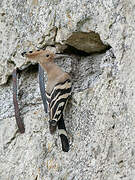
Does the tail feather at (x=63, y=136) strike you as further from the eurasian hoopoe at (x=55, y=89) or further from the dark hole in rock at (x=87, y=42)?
the dark hole in rock at (x=87, y=42)

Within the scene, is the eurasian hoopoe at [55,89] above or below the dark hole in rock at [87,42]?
below

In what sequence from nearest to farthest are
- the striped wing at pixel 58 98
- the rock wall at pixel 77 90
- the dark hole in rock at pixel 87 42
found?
the rock wall at pixel 77 90 → the striped wing at pixel 58 98 → the dark hole in rock at pixel 87 42

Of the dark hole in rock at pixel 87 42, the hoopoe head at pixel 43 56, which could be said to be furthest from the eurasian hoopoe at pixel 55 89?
the dark hole in rock at pixel 87 42

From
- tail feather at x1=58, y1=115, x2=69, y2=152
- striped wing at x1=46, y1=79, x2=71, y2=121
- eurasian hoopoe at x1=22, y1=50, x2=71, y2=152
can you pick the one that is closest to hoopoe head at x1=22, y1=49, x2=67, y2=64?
eurasian hoopoe at x1=22, y1=50, x2=71, y2=152

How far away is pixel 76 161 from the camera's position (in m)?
2.46

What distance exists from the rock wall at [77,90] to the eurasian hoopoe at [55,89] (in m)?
0.05

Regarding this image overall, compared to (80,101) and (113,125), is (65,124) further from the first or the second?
(113,125)

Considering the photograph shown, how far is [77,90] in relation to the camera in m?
2.61

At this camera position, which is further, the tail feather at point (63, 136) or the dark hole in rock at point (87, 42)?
the dark hole in rock at point (87, 42)

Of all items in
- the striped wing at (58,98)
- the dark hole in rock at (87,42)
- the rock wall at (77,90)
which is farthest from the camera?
the dark hole in rock at (87,42)

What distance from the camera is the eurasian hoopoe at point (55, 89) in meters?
2.50

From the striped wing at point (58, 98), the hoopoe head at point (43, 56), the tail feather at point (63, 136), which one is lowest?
the tail feather at point (63, 136)

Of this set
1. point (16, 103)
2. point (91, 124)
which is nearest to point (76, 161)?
point (91, 124)

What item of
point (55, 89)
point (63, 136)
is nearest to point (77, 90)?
point (55, 89)
